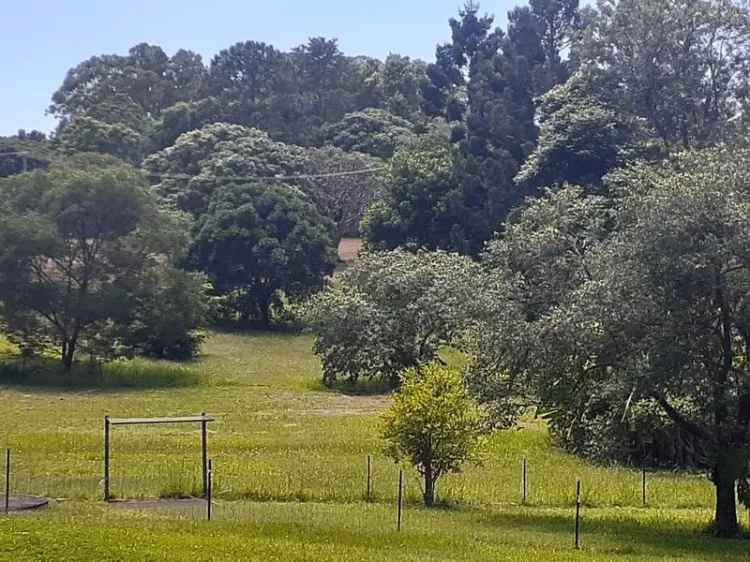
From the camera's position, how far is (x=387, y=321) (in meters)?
55.1

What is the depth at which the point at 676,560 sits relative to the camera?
17.2m

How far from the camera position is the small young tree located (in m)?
23.3

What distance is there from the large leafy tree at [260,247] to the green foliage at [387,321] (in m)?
16.3

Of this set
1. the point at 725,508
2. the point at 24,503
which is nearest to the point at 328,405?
the point at 24,503

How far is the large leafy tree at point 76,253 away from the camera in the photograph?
55.1m

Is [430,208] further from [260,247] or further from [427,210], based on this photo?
[260,247]

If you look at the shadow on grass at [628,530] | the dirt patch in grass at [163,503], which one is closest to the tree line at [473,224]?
the shadow on grass at [628,530]

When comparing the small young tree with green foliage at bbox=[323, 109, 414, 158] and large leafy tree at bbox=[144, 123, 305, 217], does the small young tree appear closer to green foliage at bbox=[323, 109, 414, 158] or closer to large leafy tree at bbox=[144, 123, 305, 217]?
large leafy tree at bbox=[144, 123, 305, 217]

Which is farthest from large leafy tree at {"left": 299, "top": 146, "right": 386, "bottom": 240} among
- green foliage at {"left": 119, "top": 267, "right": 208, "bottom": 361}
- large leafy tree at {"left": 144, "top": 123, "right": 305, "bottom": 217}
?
green foliage at {"left": 119, "top": 267, "right": 208, "bottom": 361}

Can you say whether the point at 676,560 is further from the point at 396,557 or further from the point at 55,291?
the point at 55,291

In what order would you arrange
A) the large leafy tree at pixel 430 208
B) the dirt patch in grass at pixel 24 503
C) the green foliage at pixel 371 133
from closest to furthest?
1. the dirt patch in grass at pixel 24 503
2. the large leafy tree at pixel 430 208
3. the green foliage at pixel 371 133

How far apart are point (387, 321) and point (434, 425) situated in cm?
3187

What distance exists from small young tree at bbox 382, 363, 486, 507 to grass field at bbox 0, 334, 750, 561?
1.05 metres

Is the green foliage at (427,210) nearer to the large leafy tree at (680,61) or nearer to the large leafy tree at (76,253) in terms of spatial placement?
the large leafy tree at (680,61)
